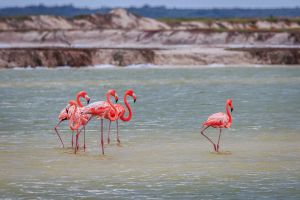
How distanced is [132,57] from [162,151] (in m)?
27.1

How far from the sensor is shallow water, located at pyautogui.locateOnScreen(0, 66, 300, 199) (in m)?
11.2

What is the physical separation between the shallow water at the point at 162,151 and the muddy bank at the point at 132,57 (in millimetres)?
14464

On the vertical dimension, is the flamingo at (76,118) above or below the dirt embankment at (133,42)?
below

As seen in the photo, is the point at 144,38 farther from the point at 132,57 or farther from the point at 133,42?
the point at 132,57

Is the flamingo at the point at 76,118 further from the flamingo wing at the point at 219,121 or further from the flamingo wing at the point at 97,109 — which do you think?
the flamingo wing at the point at 219,121

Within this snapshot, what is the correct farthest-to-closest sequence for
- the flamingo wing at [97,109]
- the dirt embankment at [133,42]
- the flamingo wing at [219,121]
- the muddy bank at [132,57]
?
the dirt embankment at [133,42] → the muddy bank at [132,57] → the flamingo wing at [219,121] → the flamingo wing at [97,109]

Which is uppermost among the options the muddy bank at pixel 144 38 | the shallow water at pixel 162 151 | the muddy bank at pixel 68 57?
the muddy bank at pixel 144 38

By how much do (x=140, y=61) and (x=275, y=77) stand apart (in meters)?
10.1

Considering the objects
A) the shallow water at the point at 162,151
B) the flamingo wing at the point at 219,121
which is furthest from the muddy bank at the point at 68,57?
the flamingo wing at the point at 219,121

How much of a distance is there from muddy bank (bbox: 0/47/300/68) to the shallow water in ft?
47.5

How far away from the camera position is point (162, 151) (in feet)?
45.8

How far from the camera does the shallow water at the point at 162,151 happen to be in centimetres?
1120

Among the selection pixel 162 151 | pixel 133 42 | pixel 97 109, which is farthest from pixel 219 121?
pixel 133 42

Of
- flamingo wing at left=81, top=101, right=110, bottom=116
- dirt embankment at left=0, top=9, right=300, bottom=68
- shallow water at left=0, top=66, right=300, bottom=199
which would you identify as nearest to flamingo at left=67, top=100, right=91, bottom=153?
flamingo wing at left=81, top=101, right=110, bottom=116
